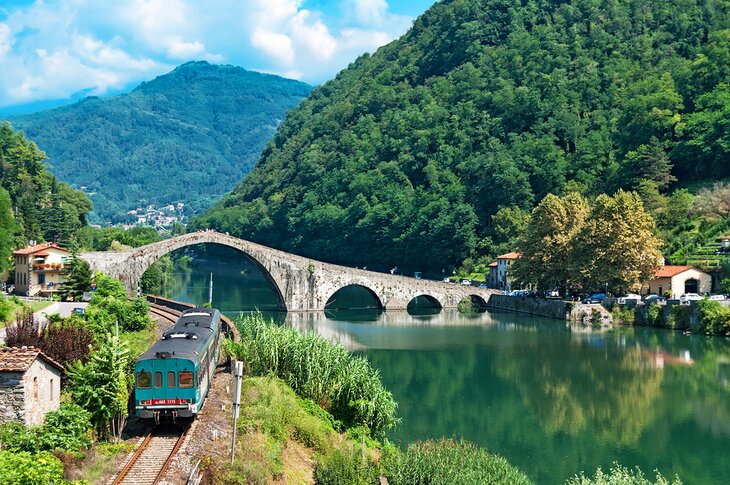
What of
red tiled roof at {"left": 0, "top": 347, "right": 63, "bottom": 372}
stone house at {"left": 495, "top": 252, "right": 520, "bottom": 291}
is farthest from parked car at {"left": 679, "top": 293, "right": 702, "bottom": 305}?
red tiled roof at {"left": 0, "top": 347, "right": 63, "bottom": 372}

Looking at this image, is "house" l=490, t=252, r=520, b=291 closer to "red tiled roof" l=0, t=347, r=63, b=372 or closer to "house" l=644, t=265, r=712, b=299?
"house" l=644, t=265, r=712, b=299

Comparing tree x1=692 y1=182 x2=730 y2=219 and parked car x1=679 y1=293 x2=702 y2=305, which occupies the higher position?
tree x1=692 y1=182 x2=730 y2=219

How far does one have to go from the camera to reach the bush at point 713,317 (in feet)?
181

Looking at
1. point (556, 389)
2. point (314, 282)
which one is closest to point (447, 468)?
point (556, 389)

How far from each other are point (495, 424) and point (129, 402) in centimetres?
1673

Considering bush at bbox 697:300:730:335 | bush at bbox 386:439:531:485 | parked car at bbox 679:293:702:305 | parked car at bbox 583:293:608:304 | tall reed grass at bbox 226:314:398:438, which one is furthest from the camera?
parked car at bbox 583:293:608:304

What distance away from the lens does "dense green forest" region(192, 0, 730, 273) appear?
95875mm

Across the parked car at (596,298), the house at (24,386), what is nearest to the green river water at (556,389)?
the parked car at (596,298)

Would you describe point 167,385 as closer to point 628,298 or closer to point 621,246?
point 621,246

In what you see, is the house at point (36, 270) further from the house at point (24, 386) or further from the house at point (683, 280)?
the house at point (683, 280)

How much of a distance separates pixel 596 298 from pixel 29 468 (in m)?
56.1

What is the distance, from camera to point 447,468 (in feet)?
74.9

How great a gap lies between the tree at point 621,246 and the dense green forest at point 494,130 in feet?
55.1

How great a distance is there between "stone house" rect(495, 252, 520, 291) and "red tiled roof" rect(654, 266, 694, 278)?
1926 centimetres
